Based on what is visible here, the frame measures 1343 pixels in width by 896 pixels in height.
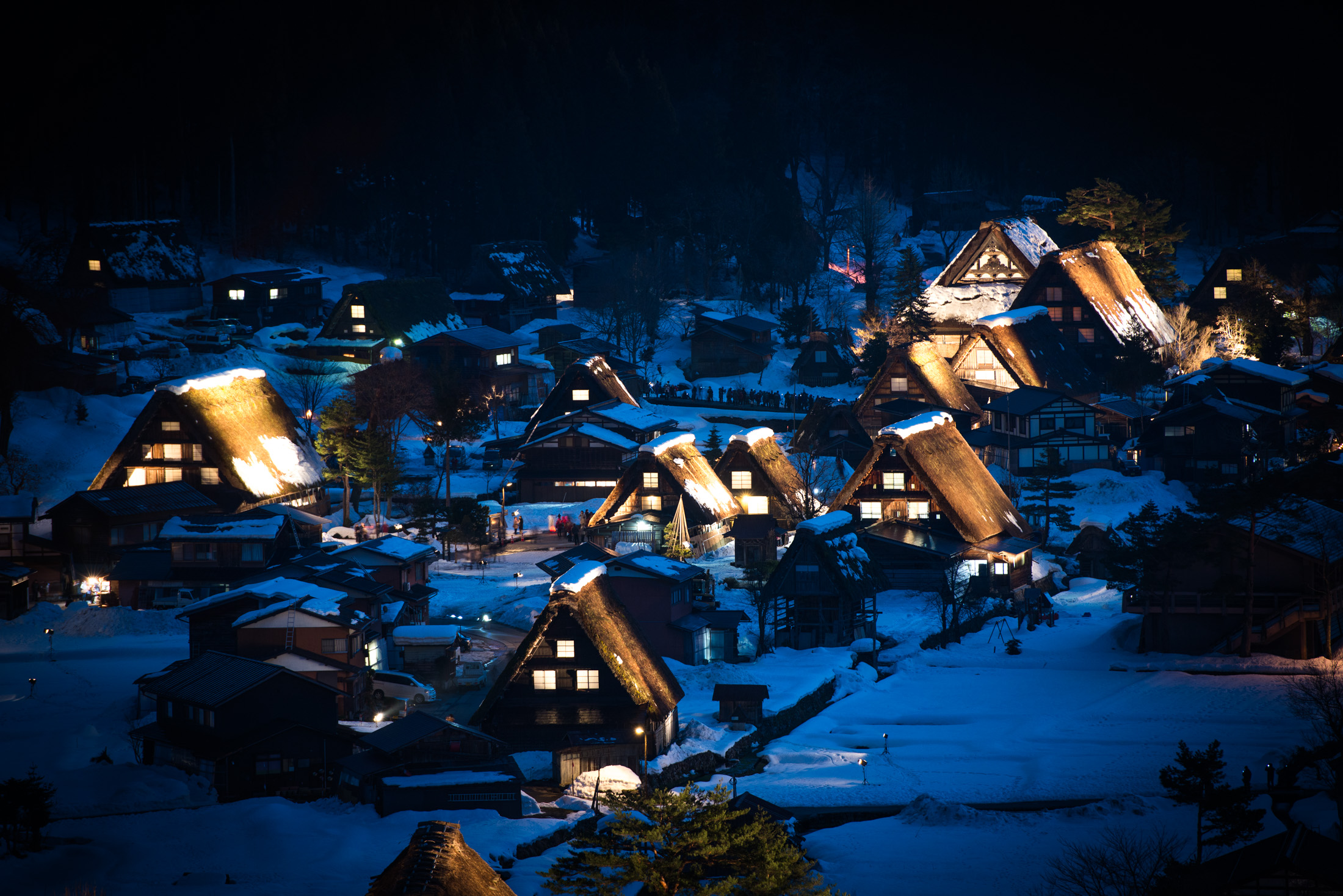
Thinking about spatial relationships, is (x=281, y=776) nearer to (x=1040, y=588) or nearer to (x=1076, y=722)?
(x=1076, y=722)

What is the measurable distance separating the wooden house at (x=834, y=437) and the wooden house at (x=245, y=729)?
23.7 metres

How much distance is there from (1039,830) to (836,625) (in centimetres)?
1211

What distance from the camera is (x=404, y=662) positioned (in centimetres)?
3409

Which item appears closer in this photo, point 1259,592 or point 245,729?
point 245,729

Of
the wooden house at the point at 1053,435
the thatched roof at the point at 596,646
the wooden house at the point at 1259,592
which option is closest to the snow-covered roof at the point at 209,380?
the thatched roof at the point at 596,646

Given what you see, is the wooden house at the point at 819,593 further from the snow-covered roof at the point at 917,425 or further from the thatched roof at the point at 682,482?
the thatched roof at the point at 682,482

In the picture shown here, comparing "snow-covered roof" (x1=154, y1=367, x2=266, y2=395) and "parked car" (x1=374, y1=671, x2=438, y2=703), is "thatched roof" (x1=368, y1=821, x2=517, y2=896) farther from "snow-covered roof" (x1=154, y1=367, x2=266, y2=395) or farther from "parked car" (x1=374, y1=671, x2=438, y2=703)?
"snow-covered roof" (x1=154, y1=367, x2=266, y2=395)

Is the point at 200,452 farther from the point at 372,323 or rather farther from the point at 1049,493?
the point at 1049,493

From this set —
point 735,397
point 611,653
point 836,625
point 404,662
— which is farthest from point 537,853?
point 735,397

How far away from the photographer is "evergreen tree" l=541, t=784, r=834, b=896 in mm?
18281

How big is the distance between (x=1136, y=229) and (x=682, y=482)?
31.4 m

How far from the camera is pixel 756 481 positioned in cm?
4547

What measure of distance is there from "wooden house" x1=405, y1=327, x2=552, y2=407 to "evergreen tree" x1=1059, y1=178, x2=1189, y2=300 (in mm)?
25579

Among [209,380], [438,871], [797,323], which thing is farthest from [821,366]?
[438,871]
